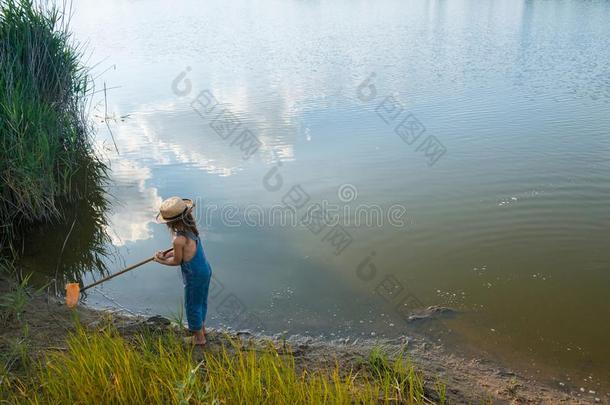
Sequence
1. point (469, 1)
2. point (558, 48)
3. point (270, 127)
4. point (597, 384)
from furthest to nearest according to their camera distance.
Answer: point (469, 1), point (558, 48), point (270, 127), point (597, 384)

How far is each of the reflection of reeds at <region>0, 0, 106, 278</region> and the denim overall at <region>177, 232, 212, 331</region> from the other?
8.35 ft

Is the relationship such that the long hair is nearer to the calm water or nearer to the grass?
the grass

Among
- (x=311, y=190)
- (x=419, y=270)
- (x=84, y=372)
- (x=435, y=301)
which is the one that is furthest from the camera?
(x=311, y=190)

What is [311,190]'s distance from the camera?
713 centimetres

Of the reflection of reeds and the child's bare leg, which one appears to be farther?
the reflection of reeds

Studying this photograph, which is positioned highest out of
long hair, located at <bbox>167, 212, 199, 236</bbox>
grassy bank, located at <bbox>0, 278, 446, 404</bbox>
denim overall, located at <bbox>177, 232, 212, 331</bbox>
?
long hair, located at <bbox>167, 212, 199, 236</bbox>

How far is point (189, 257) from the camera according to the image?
3.56 metres

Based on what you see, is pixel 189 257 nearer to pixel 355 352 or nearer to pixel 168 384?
pixel 168 384

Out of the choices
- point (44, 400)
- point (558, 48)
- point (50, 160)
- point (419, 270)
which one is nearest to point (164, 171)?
point (50, 160)

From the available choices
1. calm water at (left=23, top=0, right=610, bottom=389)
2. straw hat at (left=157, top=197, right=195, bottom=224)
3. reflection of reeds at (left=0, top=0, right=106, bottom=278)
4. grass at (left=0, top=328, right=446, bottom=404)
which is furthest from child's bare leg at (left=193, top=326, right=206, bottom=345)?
reflection of reeds at (left=0, top=0, right=106, bottom=278)

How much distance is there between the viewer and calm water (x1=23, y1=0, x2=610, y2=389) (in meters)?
4.68

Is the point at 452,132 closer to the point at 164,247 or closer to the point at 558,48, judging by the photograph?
the point at 164,247

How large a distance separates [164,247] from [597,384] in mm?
4462

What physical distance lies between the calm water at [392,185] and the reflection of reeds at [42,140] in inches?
20.0
